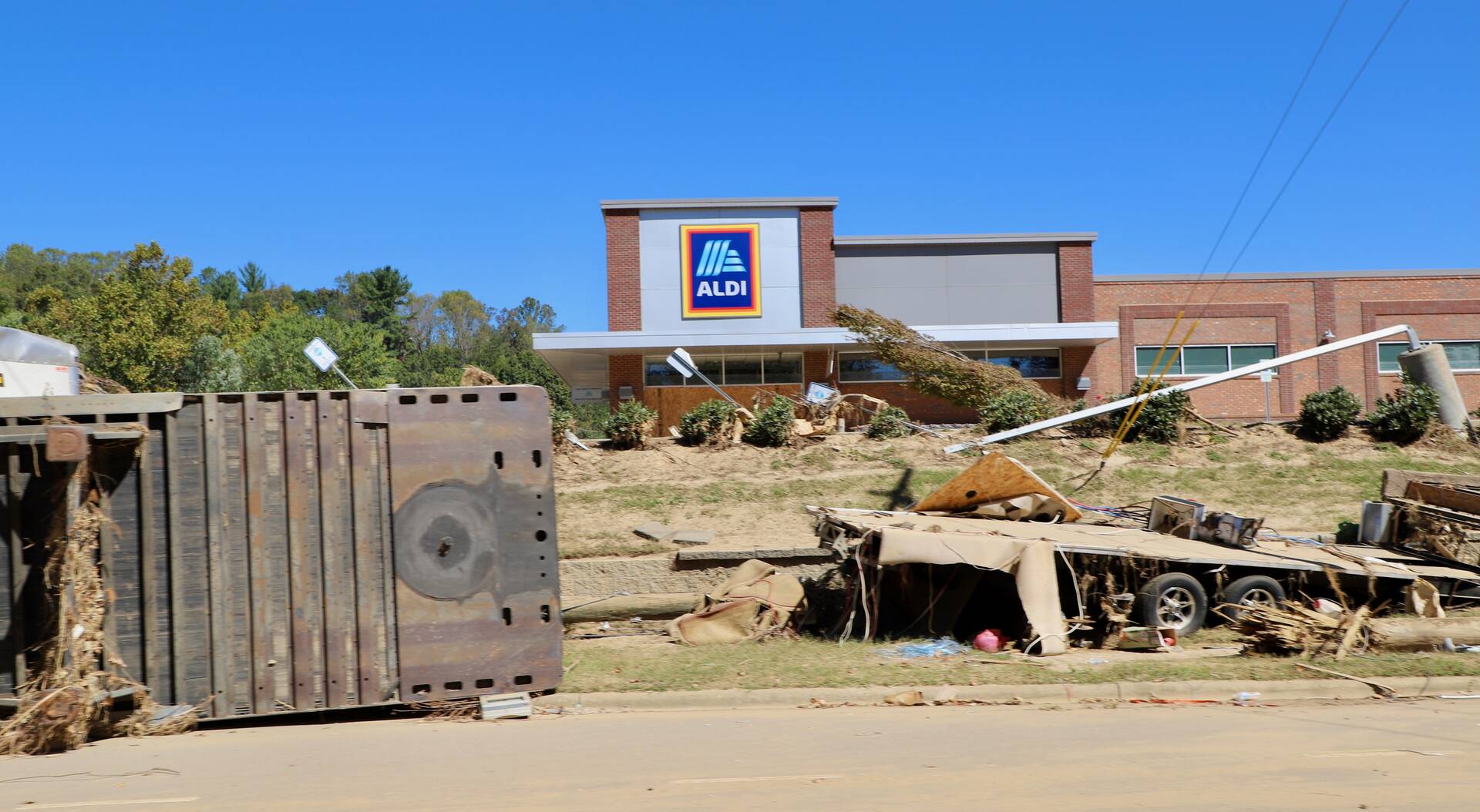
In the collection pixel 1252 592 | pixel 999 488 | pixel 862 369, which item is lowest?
pixel 1252 592

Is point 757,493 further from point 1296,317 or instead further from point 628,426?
point 1296,317

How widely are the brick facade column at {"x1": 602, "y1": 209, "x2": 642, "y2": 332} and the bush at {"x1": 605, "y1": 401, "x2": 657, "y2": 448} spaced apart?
1190cm

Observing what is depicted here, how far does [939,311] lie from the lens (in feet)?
102

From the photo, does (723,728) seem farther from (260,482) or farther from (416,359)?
(416,359)

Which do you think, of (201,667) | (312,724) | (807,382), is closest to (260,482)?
(201,667)

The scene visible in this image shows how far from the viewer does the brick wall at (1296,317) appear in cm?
3412

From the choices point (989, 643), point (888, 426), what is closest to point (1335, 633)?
point (989, 643)

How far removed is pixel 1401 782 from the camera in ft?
19.6

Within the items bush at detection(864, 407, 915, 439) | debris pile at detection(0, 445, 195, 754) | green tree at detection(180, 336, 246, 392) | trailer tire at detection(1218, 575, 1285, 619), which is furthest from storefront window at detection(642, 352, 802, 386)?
green tree at detection(180, 336, 246, 392)

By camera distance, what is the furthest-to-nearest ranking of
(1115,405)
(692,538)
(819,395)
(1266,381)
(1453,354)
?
(1453,354)
(1266,381)
(819,395)
(1115,405)
(692,538)

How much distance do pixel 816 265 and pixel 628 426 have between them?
13.6m

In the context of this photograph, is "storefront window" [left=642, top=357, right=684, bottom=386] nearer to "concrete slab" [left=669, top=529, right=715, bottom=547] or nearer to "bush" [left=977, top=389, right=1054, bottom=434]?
"bush" [left=977, top=389, right=1054, bottom=434]

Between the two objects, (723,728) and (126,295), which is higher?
(126,295)

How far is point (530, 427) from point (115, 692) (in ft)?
11.6
